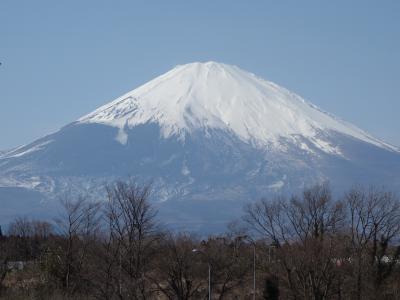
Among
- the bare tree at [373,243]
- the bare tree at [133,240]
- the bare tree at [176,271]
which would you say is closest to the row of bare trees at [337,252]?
the bare tree at [373,243]

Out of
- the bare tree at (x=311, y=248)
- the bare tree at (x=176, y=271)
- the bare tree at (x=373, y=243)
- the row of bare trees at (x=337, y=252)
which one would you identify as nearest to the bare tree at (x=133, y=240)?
the bare tree at (x=176, y=271)

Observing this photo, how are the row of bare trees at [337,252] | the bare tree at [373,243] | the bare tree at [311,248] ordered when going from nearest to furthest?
the bare tree at [311,248], the row of bare trees at [337,252], the bare tree at [373,243]

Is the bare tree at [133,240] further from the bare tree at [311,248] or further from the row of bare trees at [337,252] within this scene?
the row of bare trees at [337,252]

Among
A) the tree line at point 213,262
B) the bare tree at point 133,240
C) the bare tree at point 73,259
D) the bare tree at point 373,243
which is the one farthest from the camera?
the bare tree at point 373,243

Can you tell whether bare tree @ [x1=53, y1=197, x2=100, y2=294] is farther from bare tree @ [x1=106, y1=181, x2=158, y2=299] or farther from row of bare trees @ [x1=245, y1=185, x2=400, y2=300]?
row of bare trees @ [x1=245, y1=185, x2=400, y2=300]

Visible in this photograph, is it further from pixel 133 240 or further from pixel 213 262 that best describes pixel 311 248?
pixel 133 240

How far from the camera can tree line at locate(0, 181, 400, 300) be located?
169 ft

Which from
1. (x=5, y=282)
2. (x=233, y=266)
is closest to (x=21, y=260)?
(x=5, y=282)

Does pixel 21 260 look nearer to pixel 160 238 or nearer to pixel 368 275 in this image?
pixel 160 238

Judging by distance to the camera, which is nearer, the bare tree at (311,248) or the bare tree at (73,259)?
the bare tree at (73,259)

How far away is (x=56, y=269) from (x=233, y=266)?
11010mm

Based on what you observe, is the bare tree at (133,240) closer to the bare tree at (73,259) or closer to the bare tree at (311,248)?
the bare tree at (73,259)

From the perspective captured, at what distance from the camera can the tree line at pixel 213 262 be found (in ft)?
169

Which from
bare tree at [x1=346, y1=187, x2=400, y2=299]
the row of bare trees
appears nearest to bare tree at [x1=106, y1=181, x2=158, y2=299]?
the row of bare trees
